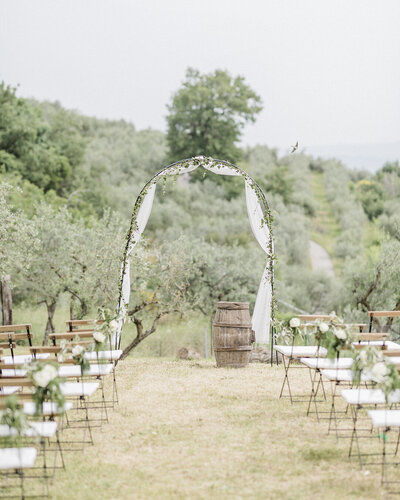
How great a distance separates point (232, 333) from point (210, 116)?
25.2 metres

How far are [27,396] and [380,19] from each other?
33.3m

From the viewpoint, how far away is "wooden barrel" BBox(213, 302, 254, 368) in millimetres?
8578

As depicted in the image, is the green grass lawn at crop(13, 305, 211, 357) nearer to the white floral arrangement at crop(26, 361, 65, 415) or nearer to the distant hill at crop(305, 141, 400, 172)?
the white floral arrangement at crop(26, 361, 65, 415)

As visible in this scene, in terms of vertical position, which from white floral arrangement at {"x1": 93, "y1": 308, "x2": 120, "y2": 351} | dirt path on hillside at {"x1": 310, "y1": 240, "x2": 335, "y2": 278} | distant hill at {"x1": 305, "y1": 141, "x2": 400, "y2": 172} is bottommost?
white floral arrangement at {"x1": 93, "y1": 308, "x2": 120, "y2": 351}

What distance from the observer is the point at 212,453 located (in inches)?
196

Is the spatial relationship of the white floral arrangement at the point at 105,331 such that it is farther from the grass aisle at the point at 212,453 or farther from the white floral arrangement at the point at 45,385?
the white floral arrangement at the point at 45,385

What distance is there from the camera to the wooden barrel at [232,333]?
8.58 metres

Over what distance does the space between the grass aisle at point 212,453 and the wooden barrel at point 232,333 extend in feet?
4.12

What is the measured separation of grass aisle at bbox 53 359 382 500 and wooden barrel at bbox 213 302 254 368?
126 centimetres

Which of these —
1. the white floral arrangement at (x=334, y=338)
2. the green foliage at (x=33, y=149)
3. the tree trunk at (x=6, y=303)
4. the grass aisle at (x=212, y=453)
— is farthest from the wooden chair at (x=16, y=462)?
the green foliage at (x=33, y=149)

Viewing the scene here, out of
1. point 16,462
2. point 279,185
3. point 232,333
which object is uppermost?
point 279,185

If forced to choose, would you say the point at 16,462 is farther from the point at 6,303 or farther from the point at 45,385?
the point at 6,303

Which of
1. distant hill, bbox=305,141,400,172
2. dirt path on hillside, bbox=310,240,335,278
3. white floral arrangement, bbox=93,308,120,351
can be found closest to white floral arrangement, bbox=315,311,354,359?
white floral arrangement, bbox=93,308,120,351

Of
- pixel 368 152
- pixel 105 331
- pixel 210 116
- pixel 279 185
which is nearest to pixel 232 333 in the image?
pixel 105 331
